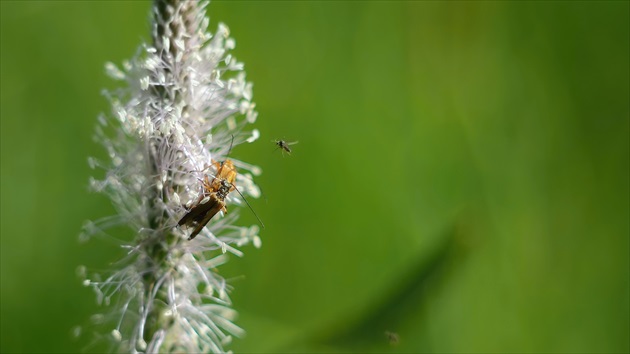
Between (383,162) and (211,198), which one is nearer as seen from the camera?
(211,198)

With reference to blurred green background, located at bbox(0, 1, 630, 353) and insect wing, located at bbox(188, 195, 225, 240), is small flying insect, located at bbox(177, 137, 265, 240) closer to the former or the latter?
insect wing, located at bbox(188, 195, 225, 240)

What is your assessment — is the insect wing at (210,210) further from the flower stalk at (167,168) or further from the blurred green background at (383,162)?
the blurred green background at (383,162)

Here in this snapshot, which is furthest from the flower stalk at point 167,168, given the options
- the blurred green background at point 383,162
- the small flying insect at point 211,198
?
the blurred green background at point 383,162

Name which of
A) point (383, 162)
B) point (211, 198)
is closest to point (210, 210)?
point (211, 198)

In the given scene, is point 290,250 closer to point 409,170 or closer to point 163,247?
point 409,170

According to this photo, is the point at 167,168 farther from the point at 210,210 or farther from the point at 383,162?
the point at 383,162

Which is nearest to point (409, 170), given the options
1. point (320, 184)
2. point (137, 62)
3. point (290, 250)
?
point (320, 184)
